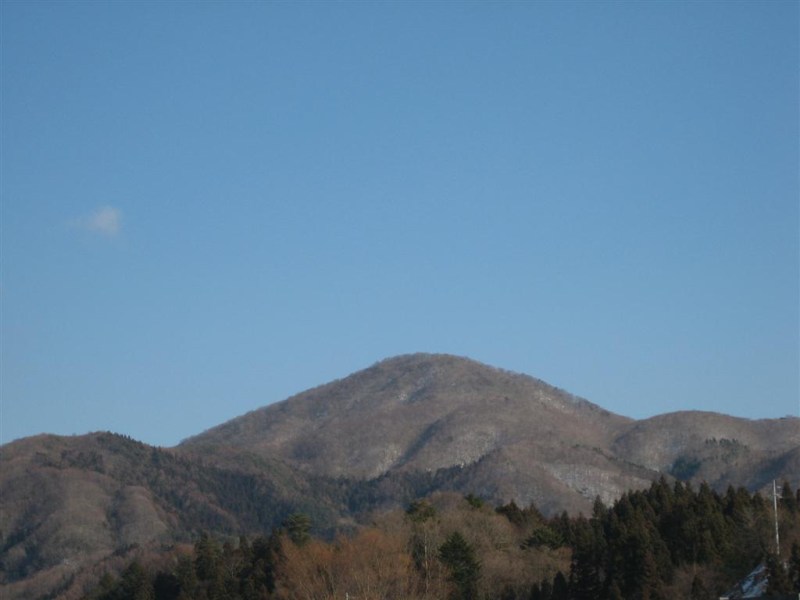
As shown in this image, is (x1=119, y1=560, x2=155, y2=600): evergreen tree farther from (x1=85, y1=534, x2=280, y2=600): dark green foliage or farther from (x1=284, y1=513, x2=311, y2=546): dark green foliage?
(x1=284, y1=513, x2=311, y2=546): dark green foliage

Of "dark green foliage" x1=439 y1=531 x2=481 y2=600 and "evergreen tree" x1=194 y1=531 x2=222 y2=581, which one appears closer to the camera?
"dark green foliage" x1=439 y1=531 x2=481 y2=600

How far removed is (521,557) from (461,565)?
5681 mm

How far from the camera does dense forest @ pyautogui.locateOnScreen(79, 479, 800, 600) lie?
63.0 m

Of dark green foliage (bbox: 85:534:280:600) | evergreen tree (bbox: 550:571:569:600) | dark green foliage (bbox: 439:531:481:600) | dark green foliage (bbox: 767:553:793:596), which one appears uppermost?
dark green foliage (bbox: 85:534:280:600)

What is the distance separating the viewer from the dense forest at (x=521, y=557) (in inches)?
2482

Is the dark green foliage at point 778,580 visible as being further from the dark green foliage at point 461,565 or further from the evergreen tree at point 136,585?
the evergreen tree at point 136,585

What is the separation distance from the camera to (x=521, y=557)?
78.2 meters

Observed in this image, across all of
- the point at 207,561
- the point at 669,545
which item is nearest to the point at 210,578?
the point at 207,561

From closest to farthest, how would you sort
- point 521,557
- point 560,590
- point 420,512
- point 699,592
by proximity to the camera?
Answer: point 699,592 < point 560,590 < point 521,557 < point 420,512

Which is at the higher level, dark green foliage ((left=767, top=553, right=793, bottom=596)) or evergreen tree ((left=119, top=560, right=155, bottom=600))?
evergreen tree ((left=119, top=560, right=155, bottom=600))

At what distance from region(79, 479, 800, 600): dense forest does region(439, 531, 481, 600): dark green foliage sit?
7cm

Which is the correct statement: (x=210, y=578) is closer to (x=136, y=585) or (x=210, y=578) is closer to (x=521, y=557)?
(x=136, y=585)

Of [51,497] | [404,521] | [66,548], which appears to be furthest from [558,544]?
[51,497]

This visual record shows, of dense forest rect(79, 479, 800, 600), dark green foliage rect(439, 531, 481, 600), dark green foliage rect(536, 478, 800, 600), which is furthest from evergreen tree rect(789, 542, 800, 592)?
dark green foliage rect(439, 531, 481, 600)
